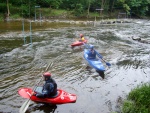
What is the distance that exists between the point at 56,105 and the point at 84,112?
1343 millimetres

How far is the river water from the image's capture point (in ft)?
29.9

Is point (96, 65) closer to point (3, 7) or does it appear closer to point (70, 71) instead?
point (70, 71)

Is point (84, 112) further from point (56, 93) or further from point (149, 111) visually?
point (149, 111)

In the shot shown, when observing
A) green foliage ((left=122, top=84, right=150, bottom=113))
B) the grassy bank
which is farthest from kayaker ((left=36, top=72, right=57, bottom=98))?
the grassy bank

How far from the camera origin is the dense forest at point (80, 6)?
123ft

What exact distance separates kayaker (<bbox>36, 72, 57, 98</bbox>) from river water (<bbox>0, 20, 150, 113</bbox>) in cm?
57

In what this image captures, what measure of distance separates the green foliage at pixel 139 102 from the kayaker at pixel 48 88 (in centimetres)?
314

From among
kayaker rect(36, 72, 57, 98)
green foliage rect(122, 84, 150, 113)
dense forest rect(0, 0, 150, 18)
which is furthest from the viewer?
dense forest rect(0, 0, 150, 18)

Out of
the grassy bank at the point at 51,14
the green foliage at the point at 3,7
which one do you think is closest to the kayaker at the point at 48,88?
the grassy bank at the point at 51,14

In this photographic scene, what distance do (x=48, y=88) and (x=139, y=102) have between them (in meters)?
3.96

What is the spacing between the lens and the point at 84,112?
336 inches

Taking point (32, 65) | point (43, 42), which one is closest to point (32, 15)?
point (43, 42)

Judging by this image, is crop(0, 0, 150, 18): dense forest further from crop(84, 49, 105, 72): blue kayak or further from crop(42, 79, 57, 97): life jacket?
crop(42, 79, 57, 97): life jacket

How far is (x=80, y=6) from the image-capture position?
4447 cm
